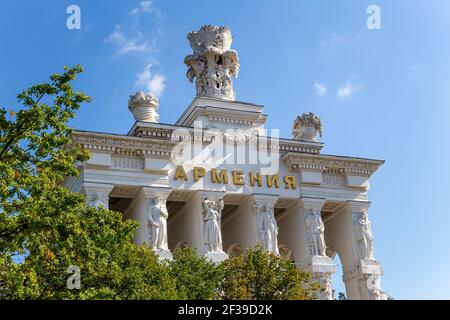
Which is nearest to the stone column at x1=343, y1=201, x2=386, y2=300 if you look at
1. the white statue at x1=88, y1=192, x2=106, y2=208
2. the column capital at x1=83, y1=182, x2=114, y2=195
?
the column capital at x1=83, y1=182, x2=114, y2=195

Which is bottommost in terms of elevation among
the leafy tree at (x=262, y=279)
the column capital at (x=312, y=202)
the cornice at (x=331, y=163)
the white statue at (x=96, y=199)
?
the leafy tree at (x=262, y=279)

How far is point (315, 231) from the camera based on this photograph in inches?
1640

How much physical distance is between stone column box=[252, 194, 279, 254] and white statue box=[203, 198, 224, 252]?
2.52m

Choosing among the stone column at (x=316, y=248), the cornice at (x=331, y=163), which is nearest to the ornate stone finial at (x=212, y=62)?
the cornice at (x=331, y=163)

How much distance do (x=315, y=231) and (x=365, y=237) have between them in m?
3.61

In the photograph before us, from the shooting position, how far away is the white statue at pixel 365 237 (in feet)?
139

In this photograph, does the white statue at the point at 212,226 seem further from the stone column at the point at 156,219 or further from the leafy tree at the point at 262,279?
the leafy tree at the point at 262,279

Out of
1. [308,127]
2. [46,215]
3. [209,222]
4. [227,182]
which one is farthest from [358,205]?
[46,215]

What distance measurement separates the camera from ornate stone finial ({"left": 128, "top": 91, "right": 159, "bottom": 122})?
136 ft

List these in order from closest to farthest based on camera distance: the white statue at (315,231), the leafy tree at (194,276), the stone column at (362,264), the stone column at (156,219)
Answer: the leafy tree at (194,276)
the stone column at (156,219)
the white statue at (315,231)
the stone column at (362,264)

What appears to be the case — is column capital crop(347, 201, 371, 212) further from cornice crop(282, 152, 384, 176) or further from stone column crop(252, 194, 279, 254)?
stone column crop(252, 194, 279, 254)

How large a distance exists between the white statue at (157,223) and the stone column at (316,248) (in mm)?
9224
